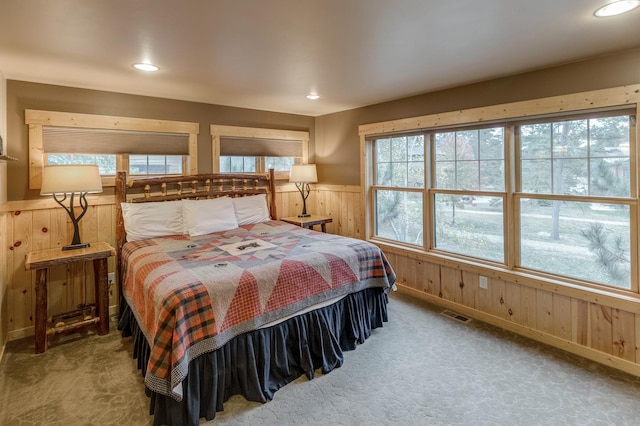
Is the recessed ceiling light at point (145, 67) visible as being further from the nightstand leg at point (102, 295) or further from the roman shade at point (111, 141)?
the nightstand leg at point (102, 295)

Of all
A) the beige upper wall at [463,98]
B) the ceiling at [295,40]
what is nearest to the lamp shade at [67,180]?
the ceiling at [295,40]

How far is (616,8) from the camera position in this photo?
5.97ft

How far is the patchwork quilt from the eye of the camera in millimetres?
1938

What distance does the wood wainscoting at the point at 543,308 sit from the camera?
2535mm

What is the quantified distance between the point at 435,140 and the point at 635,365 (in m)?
2.55

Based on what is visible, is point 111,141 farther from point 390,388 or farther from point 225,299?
point 390,388

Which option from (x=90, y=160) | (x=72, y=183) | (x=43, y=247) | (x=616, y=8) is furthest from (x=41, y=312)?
(x=616, y=8)

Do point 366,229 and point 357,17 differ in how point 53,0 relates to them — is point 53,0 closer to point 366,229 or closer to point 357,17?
point 357,17

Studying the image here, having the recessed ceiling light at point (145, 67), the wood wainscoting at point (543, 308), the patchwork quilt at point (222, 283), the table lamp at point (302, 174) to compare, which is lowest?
the wood wainscoting at point (543, 308)

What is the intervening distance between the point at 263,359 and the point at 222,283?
587 mm

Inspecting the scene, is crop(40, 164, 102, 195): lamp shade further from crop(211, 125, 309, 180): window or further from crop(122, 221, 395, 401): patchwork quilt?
crop(211, 125, 309, 180): window

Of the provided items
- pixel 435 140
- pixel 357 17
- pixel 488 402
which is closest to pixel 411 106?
pixel 435 140

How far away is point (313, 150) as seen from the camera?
5285 mm

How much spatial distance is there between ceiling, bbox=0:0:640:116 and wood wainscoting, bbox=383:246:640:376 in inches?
73.0
